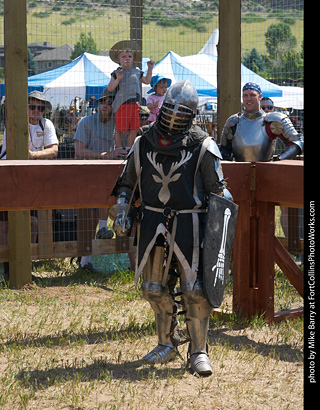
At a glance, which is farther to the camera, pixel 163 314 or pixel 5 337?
pixel 5 337

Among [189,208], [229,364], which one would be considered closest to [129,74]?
[189,208]

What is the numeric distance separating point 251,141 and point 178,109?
2.33 meters

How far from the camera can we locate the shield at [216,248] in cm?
405

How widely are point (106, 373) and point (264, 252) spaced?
65.2 inches

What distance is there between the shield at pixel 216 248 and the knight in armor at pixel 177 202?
95mm

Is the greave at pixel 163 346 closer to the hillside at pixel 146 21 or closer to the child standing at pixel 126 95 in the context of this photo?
the child standing at pixel 126 95

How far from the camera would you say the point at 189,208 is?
4.16 metres

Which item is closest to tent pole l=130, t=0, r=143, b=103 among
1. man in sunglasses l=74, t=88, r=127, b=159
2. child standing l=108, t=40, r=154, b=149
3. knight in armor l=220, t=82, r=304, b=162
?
child standing l=108, t=40, r=154, b=149

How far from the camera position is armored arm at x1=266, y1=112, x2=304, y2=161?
5.93 meters

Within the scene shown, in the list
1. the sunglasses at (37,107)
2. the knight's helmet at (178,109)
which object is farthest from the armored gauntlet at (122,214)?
the sunglasses at (37,107)

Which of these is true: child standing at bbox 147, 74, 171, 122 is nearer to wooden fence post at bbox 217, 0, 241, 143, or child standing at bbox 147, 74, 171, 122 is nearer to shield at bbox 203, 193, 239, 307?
wooden fence post at bbox 217, 0, 241, 143
